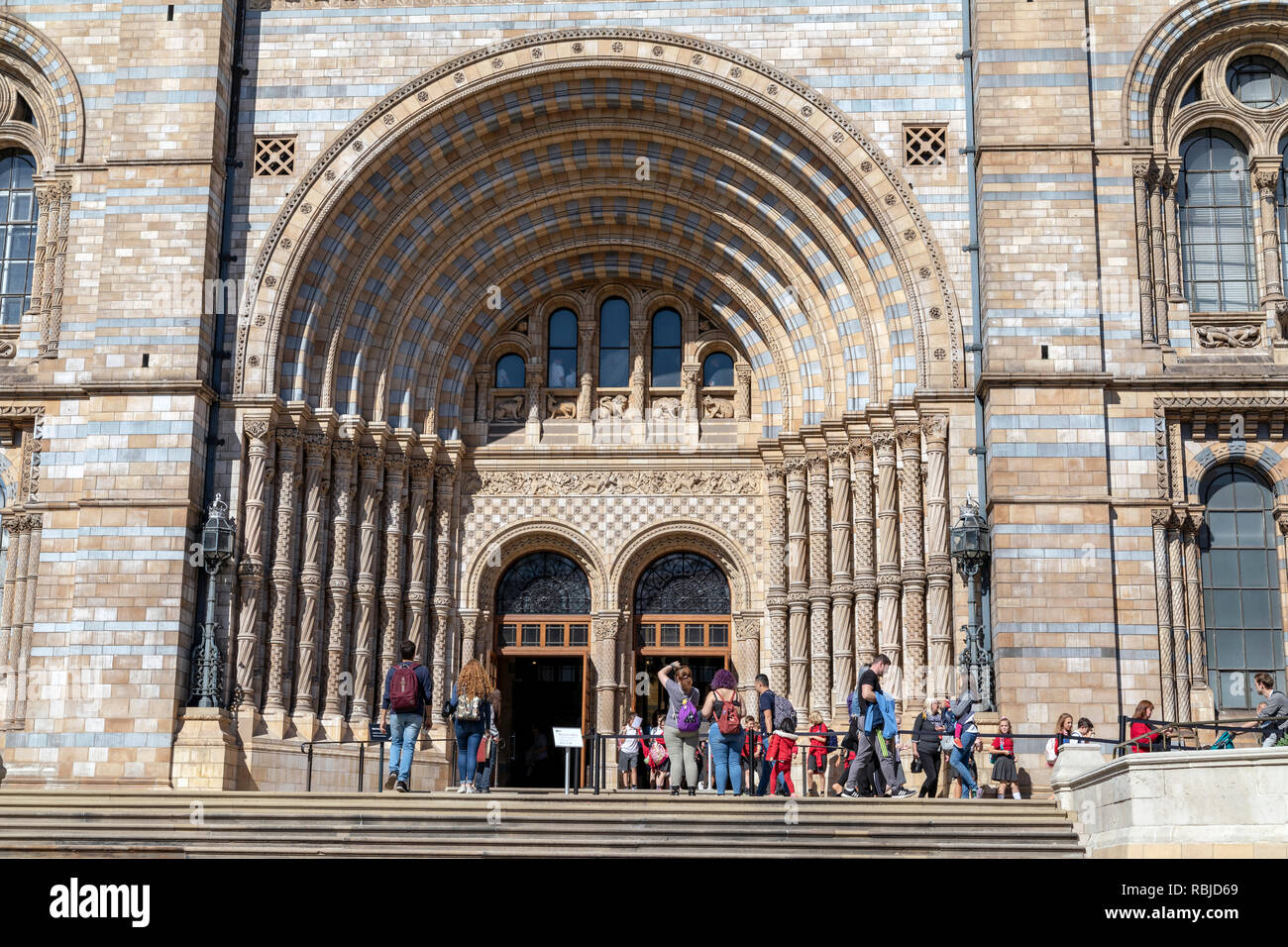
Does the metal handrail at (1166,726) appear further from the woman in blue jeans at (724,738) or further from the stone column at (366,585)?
the stone column at (366,585)

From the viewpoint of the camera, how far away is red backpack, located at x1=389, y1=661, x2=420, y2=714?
64.0 ft

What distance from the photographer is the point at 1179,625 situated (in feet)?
76.3

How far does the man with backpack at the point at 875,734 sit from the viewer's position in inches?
804

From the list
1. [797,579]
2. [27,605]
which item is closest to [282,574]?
[27,605]

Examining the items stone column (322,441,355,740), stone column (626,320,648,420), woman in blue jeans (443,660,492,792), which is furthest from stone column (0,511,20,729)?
stone column (626,320,648,420)

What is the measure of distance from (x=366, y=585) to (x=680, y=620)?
520cm

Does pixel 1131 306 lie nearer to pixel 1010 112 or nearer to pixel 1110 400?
pixel 1110 400

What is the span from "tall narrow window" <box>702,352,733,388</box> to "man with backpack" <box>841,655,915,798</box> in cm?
845

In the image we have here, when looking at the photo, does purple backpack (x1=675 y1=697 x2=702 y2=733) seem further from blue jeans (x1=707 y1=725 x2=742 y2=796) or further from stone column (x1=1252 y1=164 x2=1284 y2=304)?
stone column (x1=1252 y1=164 x2=1284 y2=304)

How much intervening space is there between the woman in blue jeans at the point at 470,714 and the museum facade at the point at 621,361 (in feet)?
15.3

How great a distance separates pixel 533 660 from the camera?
27.7 metres

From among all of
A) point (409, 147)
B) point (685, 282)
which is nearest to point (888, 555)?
point (685, 282)

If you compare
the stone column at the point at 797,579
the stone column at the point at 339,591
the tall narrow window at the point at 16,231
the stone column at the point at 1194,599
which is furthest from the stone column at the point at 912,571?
the tall narrow window at the point at 16,231

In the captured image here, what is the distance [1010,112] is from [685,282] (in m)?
6.22
